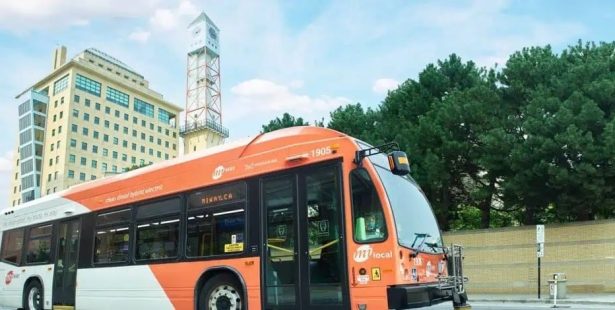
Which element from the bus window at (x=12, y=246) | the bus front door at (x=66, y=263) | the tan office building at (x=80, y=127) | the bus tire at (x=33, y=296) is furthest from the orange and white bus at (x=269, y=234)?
the tan office building at (x=80, y=127)

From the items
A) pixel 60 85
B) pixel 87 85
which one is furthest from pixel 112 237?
pixel 60 85

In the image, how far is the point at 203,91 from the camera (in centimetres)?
9869

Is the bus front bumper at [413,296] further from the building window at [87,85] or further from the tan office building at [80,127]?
the building window at [87,85]

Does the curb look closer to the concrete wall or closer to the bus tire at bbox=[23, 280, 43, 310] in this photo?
the concrete wall

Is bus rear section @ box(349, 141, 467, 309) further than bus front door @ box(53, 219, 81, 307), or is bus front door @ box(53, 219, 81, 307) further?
bus front door @ box(53, 219, 81, 307)

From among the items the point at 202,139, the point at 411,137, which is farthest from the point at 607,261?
the point at 202,139

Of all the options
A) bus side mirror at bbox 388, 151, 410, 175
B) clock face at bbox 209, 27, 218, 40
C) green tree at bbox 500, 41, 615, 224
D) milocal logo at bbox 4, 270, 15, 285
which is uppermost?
clock face at bbox 209, 27, 218, 40

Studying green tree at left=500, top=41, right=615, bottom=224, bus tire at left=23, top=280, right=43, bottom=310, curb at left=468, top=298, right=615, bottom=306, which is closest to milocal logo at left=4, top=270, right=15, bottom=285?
bus tire at left=23, top=280, right=43, bottom=310

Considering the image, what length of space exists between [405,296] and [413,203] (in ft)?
5.86

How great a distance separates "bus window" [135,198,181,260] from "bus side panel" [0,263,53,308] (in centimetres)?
385

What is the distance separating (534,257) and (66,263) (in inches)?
720

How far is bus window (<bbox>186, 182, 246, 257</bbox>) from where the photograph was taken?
8828mm

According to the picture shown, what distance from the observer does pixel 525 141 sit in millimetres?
20766

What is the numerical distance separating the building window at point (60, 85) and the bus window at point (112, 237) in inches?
3563
